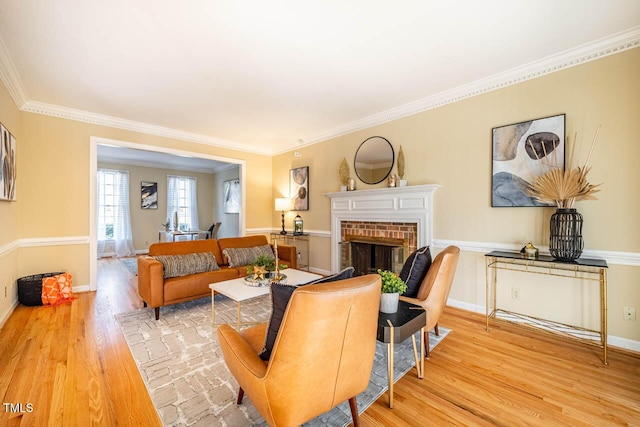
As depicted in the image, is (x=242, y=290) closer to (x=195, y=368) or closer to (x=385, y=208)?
(x=195, y=368)

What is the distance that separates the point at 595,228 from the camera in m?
2.51

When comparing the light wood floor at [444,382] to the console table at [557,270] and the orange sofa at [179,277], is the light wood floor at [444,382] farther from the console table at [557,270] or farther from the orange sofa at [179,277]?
the orange sofa at [179,277]

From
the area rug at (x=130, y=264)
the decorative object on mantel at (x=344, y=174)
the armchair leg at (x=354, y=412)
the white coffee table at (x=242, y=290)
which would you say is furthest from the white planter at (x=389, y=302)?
the area rug at (x=130, y=264)

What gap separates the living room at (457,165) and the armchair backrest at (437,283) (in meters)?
0.96

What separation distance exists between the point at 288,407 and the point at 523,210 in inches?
116

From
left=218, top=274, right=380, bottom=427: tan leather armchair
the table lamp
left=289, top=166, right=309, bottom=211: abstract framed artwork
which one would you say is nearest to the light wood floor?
left=218, top=274, right=380, bottom=427: tan leather armchair

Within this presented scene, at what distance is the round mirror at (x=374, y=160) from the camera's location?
13.4 feet

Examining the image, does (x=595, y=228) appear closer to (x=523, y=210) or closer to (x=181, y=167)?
(x=523, y=210)

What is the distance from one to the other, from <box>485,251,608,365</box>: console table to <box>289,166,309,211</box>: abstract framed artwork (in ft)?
10.9

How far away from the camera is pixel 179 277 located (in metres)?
3.29

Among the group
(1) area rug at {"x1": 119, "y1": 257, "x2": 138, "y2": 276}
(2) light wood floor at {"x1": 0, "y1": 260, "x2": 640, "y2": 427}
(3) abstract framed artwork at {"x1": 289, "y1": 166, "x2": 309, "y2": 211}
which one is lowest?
(2) light wood floor at {"x1": 0, "y1": 260, "x2": 640, "y2": 427}

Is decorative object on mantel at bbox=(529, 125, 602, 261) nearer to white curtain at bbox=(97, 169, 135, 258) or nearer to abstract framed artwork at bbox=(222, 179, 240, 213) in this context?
abstract framed artwork at bbox=(222, 179, 240, 213)

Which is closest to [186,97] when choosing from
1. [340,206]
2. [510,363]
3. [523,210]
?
[340,206]

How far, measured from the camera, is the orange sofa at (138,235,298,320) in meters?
3.04
